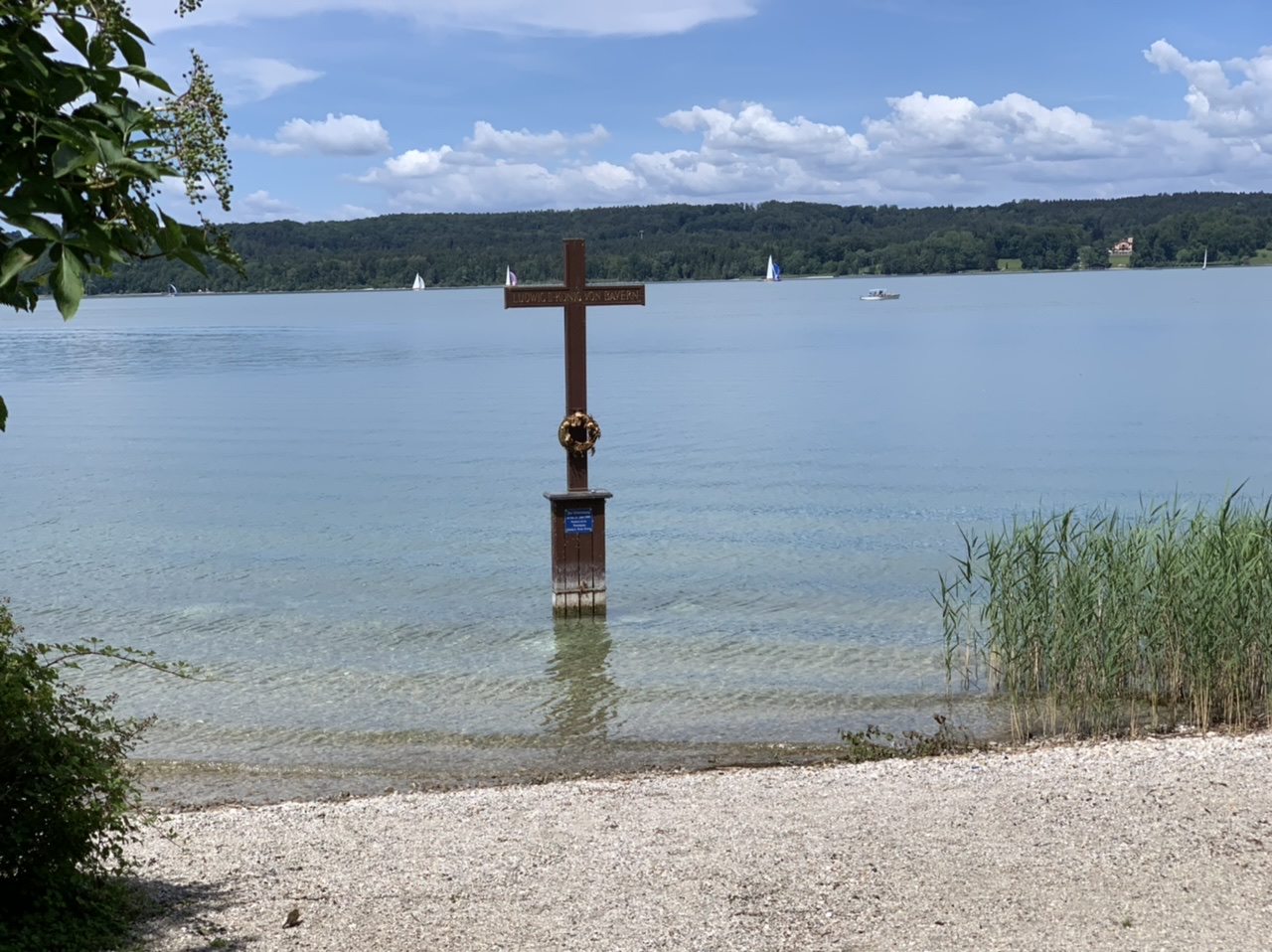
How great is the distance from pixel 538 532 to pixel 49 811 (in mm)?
15103

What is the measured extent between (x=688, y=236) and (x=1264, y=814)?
614ft

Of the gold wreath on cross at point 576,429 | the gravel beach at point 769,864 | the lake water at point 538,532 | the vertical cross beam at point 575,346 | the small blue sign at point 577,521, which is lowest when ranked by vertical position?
the lake water at point 538,532

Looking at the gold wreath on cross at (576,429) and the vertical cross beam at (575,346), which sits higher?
the vertical cross beam at (575,346)

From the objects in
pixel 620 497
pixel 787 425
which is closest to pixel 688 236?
pixel 787 425

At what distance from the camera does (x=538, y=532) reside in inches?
790

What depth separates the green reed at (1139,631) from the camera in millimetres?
9352

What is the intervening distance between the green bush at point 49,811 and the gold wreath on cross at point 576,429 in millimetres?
7668

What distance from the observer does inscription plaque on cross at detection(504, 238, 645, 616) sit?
40.8ft

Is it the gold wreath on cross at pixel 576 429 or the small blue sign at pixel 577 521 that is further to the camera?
the small blue sign at pixel 577 521

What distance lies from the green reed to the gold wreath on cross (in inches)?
156

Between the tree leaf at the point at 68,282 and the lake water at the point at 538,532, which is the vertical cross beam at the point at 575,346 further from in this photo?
the tree leaf at the point at 68,282

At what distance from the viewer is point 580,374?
1288 centimetres

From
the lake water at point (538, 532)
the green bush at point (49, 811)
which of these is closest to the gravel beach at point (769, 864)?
the green bush at point (49, 811)

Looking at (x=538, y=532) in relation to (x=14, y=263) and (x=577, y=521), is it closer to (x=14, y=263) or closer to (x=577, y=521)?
(x=577, y=521)
